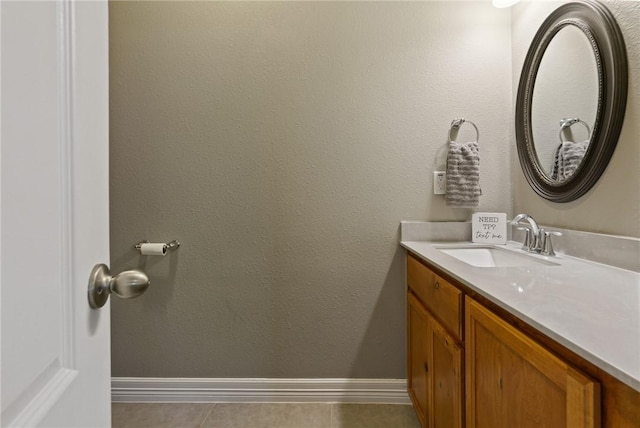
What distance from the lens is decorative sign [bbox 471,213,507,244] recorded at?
1.65 meters

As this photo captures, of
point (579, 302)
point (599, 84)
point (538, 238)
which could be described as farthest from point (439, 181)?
point (579, 302)

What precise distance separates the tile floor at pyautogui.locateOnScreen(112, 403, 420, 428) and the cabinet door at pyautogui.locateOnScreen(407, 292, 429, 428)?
176 millimetres

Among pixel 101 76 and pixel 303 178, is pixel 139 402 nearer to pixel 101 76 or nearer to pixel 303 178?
pixel 303 178

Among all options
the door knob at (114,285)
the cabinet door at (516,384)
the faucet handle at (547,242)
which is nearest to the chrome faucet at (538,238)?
the faucet handle at (547,242)

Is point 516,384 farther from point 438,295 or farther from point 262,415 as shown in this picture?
point 262,415

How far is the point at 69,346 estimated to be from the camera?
0.39m

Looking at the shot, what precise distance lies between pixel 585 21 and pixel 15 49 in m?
1.73

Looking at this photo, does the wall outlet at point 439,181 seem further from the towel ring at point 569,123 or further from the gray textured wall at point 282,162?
the towel ring at point 569,123

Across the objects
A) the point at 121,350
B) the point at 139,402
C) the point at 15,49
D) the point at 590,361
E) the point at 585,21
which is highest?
the point at 585,21

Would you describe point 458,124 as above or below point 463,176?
above

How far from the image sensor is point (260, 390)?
1.75 m

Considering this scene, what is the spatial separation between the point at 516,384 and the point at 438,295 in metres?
0.48

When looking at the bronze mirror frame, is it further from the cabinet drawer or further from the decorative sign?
the cabinet drawer

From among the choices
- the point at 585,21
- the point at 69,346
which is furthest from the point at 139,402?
the point at 585,21
